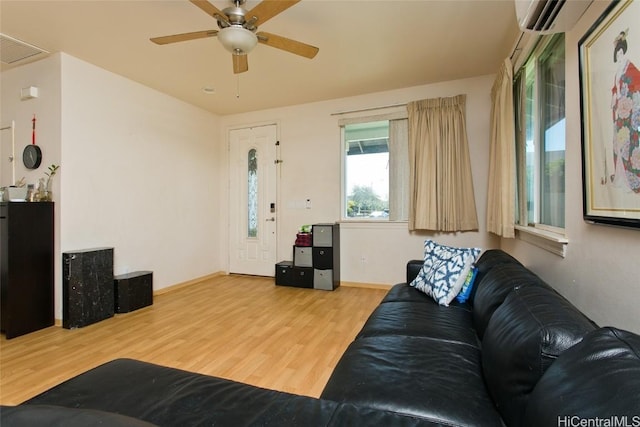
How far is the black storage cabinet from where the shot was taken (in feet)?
8.86

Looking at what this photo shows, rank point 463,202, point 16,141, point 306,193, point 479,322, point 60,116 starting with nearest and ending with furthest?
point 479,322 → point 60,116 → point 16,141 → point 463,202 → point 306,193

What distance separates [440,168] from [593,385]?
3.48 m

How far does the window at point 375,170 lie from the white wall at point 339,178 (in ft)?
0.51

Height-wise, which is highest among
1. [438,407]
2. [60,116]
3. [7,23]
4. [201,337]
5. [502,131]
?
[7,23]

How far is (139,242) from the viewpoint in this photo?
150 inches

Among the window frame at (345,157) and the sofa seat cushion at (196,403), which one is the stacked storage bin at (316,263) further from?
the sofa seat cushion at (196,403)

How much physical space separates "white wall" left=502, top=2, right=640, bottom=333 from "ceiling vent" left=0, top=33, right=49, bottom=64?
14.2ft

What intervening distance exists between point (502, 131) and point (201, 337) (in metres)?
3.31

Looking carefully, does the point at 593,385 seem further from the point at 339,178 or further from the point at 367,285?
the point at 339,178

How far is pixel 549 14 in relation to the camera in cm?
140

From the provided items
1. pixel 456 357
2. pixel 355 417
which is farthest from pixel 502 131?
pixel 355 417

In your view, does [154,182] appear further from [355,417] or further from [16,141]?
[355,417]

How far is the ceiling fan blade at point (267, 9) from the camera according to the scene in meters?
1.81

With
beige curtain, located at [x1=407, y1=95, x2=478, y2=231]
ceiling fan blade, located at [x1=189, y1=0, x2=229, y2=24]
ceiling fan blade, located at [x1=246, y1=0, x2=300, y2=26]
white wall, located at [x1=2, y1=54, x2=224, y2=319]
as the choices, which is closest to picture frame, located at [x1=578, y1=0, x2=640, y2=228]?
ceiling fan blade, located at [x1=246, y1=0, x2=300, y2=26]
